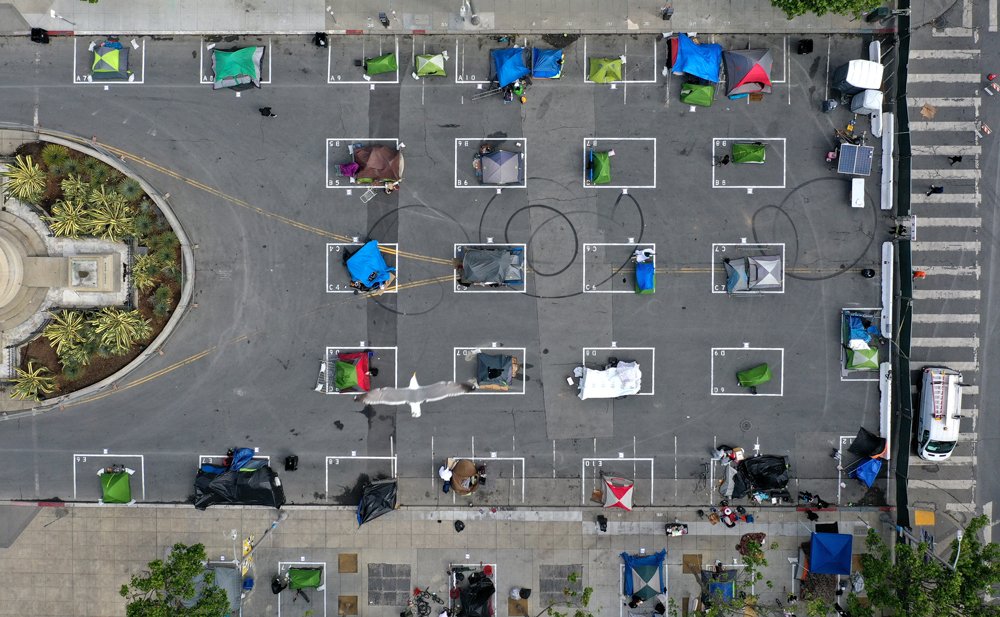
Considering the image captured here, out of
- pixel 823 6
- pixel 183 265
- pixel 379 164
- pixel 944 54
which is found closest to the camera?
Answer: pixel 823 6

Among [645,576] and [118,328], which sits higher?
[118,328]

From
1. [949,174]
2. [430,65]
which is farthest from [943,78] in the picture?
[430,65]

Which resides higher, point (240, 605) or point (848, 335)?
point (848, 335)

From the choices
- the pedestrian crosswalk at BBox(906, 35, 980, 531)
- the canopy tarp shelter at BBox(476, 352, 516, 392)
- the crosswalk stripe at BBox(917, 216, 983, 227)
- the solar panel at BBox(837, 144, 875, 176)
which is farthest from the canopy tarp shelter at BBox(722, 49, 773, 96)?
the canopy tarp shelter at BBox(476, 352, 516, 392)

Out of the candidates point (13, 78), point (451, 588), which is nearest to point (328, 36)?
point (13, 78)

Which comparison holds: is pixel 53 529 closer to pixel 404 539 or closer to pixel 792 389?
pixel 404 539

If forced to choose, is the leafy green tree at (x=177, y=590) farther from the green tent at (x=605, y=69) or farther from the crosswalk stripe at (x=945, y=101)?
the crosswalk stripe at (x=945, y=101)

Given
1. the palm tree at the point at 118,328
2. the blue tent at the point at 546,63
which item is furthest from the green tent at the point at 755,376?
the palm tree at the point at 118,328

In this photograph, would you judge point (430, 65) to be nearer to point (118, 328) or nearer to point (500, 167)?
point (500, 167)
